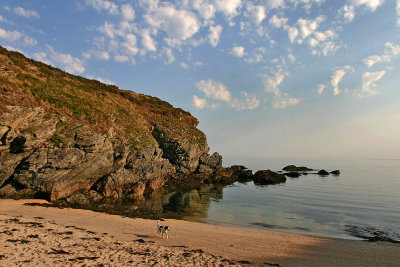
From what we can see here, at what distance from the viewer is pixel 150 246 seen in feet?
42.6

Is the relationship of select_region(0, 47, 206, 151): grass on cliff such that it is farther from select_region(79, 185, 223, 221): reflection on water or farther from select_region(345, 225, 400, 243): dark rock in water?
select_region(345, 225, 400, 243): dark rock in water

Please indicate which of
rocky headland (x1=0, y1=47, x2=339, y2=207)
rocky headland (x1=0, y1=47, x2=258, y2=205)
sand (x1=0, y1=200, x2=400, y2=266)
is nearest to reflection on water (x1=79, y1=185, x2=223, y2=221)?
rocky headland (x1=0, y1=47, x2=339, y2=207)

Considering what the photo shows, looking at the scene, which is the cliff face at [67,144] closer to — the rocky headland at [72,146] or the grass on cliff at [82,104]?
the rocky headland at [72,146]

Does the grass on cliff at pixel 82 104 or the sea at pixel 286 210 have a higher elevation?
the grass on cliff at pixel 82 104

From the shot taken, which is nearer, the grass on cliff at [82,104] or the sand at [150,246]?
the sand at [150,246]

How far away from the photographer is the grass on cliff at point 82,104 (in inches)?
1082

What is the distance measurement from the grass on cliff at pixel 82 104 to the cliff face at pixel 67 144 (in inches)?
5.6

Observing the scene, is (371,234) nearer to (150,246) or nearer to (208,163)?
(150,246)

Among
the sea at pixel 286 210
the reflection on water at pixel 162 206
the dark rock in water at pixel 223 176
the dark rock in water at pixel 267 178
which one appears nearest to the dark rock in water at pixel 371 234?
the sea at pixel 286 210

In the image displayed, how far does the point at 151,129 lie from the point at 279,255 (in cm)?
4025

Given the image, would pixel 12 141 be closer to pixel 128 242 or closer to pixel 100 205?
pixel 100 205

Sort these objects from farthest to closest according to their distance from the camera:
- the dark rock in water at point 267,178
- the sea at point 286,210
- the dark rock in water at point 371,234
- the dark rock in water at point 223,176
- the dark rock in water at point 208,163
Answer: the dark rock in water at point 267,178
the dark rock in water at point 223,176
the dark rock in water at point 208,163
the sea at point 286,210
the dark rock in water at point 371,234

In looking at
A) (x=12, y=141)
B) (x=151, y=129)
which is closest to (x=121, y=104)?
(x=151, y=129)

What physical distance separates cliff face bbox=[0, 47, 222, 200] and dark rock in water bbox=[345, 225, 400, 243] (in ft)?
88.6
